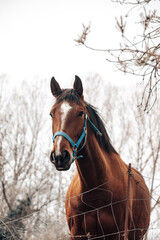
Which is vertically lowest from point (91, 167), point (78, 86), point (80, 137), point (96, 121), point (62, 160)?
point (91, 167)

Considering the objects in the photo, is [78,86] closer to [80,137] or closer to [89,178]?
[80,137]

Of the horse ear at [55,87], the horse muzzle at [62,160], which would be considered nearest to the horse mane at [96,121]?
the horse ear at [55,87]

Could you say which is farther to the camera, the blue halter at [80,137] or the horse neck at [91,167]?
the horse neck at [91,167]

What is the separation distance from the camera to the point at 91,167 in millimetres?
3062

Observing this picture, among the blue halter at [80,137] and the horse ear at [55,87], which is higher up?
the horse ear at [55,87]

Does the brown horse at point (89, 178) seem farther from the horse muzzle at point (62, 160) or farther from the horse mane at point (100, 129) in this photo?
the horse muzzle at point (62, 160)

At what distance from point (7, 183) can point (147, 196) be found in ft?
40.4

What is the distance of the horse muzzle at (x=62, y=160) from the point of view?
244 cm

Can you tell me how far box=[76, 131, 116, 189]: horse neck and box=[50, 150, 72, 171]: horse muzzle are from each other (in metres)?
0.53

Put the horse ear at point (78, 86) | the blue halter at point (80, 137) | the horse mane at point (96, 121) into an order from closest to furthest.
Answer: the blue halter at point (80, 137)
the horse mane at point (96, 121)
the horse ear at point (78, 86)

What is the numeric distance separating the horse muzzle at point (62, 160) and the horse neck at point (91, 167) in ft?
1.74

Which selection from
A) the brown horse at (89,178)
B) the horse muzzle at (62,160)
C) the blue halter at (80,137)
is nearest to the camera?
the horse muzzle at (62,160)

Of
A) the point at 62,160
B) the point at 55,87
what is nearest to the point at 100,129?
the point at 55,87

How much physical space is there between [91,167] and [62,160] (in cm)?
68
